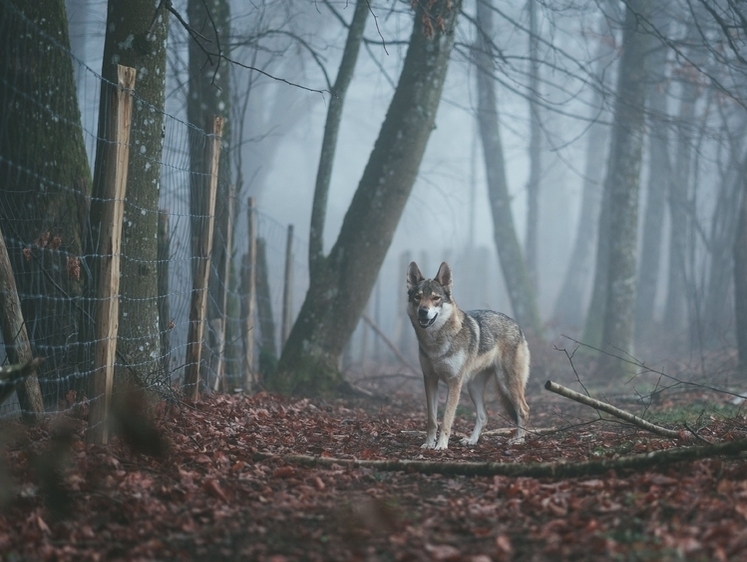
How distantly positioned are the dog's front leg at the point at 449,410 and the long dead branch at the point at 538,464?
5.39 ft

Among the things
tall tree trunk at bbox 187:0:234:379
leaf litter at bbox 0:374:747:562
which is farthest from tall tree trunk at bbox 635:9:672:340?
leaf litter at bbox 0:374:747:562

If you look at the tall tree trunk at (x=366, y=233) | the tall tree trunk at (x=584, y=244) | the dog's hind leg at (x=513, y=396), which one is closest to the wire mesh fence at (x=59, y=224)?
the tall tree trunk at (x=366, y=233)

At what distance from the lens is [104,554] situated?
404 cm

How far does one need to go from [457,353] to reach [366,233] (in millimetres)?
3306

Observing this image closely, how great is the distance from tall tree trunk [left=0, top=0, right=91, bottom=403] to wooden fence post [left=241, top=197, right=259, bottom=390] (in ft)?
11.5

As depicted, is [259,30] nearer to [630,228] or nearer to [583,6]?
[583,6]

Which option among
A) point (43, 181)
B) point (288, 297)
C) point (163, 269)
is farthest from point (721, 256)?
point (43, 181)

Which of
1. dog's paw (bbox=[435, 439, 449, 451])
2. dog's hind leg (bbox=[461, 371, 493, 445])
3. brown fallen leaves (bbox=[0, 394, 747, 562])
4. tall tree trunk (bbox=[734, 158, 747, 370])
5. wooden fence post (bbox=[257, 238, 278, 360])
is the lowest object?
dog's paw (bbox=[435, 439, 449, 451])

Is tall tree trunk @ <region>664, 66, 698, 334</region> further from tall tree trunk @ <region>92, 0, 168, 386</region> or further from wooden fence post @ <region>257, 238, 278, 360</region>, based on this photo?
tall tree trunk @ <region>92, 0, 168, 386</region>

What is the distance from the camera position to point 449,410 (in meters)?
7.55

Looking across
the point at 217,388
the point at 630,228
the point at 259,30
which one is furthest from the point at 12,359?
the point at 630,228

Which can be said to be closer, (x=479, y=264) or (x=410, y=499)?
(x=410, y=499)

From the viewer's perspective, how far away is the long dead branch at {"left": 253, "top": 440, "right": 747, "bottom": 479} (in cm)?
511

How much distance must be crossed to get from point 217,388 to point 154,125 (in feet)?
11.4
